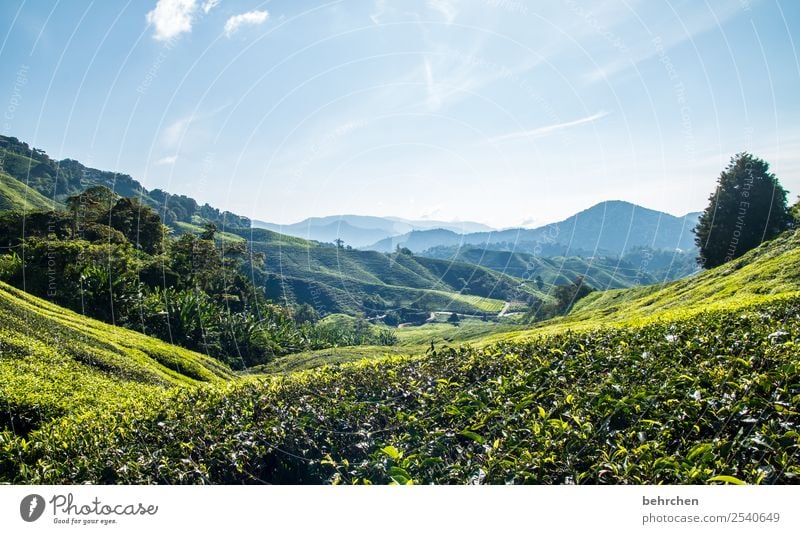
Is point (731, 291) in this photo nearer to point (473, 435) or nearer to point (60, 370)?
point (473, 435)

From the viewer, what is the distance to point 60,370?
11219 millimetres

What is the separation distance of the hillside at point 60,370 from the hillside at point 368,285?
110 meters

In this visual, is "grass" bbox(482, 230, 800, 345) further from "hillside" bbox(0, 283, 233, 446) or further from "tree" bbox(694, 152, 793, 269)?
"tree" bbox(694, 152, 793, 269)

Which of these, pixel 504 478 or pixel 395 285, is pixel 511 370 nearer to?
pixel 504 478

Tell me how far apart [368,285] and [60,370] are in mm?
164489

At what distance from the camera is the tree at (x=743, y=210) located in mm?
39750

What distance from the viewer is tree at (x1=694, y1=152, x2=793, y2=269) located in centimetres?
3975

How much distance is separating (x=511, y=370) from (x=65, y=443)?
21.7 feet

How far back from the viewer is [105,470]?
6.73m

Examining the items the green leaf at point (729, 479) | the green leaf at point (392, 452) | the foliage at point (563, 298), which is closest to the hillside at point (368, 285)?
the foliage at point (563, 298)

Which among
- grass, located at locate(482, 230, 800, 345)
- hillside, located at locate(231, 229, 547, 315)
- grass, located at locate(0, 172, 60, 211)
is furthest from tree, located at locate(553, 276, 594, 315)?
grass, located at locate(0, 172, 60, 211)

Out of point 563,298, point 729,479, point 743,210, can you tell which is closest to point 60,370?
point 729,479

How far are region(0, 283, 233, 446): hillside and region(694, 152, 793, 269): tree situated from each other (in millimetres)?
40409
